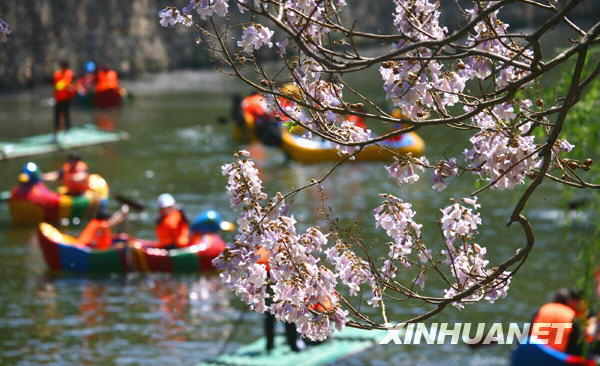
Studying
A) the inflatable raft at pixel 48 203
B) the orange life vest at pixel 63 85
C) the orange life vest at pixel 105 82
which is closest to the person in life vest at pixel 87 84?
the orange life vest at pixel 105 82

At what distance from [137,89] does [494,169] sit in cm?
3815

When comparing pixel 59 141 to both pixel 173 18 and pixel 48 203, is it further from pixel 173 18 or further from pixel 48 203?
pixel 173 18

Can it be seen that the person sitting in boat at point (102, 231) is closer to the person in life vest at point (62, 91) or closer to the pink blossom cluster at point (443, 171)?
the person in life vest at point (62, 91)

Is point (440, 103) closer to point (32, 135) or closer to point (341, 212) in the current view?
point (341, 212)

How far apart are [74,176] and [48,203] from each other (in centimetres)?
88

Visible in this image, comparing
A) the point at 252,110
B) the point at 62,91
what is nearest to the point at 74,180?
the point at 62,91

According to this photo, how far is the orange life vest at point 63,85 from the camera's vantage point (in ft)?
87.8

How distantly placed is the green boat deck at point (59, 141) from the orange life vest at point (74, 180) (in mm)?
5650

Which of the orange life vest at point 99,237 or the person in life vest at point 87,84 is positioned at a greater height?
the person in life vest at point 87,84

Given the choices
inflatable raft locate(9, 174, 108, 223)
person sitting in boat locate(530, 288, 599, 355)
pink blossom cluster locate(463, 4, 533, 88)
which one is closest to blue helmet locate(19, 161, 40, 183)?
inflatable raft locate(9, 174, 108, 223)

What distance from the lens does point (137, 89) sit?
42281mm

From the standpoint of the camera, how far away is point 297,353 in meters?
12.0

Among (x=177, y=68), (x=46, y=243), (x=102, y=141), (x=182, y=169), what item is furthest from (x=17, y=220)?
(x=177, y=68)

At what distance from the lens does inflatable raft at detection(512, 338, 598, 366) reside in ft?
32.3
